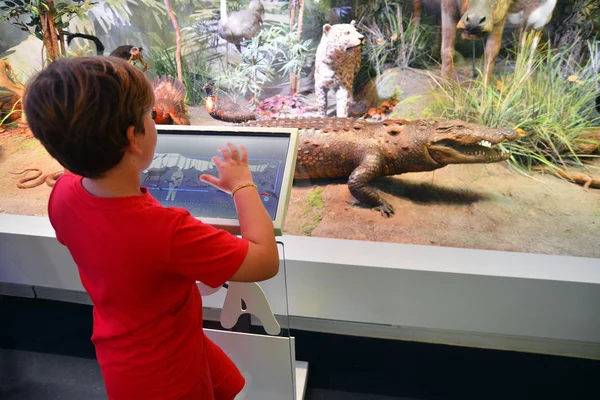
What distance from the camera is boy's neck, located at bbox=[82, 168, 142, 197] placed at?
2.38 ft

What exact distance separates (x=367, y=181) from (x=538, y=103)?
0.99 m

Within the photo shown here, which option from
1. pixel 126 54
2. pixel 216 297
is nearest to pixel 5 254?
pixel 216 297

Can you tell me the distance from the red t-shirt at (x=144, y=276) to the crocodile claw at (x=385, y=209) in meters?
1.24

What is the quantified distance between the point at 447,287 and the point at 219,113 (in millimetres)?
1674

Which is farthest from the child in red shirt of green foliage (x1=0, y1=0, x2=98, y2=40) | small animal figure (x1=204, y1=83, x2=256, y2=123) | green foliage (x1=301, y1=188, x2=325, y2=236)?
green foliage (x1=0, y1=0, x2=98, y2=40)

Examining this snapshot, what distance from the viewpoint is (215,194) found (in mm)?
1070

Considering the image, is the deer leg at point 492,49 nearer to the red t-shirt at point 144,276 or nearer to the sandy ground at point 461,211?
the sandy ground at point 461,211

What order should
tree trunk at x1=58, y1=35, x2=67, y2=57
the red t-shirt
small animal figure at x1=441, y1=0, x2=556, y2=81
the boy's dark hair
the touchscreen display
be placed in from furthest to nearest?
tree trunk at x1=58, y1=35, x2=67, y2=57 < small animal figure at x1=441, y1=0, x2=556, y2=81 < the touchscreen display < the red t-shirt < the boy's dark hair

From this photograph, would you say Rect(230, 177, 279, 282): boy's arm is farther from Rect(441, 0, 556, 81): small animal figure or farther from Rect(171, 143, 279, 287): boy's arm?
Rect(441, 0, 556, 81): small animal figure

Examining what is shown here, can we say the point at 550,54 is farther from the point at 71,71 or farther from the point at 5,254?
the point at 5,254

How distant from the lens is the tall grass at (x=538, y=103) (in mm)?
1914

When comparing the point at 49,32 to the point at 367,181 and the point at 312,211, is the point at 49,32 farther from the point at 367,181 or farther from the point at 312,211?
the point at 367,181

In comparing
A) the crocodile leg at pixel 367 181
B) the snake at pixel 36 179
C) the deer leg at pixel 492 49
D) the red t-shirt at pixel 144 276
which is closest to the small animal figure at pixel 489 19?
the deer leg at pixel 492 49

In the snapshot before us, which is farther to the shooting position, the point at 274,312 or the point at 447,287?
the point at 447,287
